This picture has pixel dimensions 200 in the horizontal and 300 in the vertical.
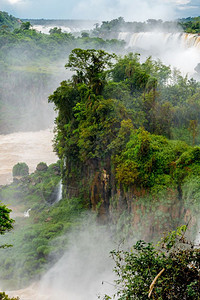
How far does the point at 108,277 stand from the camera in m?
13.8

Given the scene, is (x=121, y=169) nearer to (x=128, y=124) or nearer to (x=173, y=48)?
(x=128, y=124)

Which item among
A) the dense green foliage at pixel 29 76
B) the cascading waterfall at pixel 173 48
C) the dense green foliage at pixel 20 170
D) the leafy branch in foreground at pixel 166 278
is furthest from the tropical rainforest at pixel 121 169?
the dense green foliage at pixel 29 76

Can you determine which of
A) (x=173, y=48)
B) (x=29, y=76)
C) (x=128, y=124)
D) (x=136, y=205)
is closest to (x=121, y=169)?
(x=136, y=205)

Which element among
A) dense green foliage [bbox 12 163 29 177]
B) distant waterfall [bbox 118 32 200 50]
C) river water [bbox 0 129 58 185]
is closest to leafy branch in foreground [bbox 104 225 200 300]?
dense green foliage [bbox 12 163 29 177]

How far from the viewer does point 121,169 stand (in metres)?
13.7

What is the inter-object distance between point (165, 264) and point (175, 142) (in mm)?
8688

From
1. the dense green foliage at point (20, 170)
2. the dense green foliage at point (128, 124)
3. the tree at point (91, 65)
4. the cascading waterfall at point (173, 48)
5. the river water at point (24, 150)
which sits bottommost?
the dense green foliage at point (20, 170)

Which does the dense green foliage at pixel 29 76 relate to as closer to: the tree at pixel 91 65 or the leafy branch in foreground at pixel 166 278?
the tree at pixel 91 65

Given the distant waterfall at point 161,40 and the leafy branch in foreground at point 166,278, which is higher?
the distant waterfall at point 161,40

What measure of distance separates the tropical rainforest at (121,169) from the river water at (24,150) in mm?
8160

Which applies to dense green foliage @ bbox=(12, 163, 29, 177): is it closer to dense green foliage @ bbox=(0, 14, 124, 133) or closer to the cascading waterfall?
dense green foliage @ bbox=(0, 14, 124, 133)

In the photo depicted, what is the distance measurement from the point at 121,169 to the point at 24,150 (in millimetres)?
26542

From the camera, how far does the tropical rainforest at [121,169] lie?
11847mm

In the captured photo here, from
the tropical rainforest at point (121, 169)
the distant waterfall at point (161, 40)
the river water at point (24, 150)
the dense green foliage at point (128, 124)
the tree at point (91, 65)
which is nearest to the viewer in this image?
the tropical rainforest at point (121, 169)
